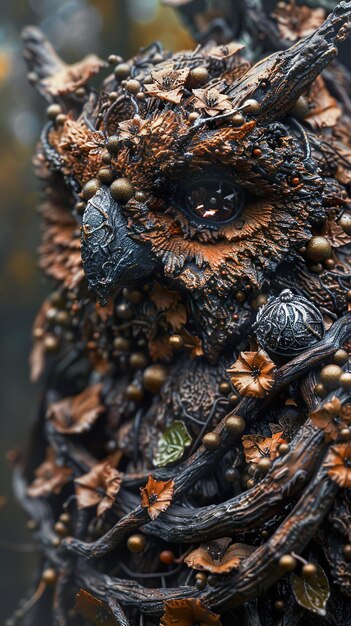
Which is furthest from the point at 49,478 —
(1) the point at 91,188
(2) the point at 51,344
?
(1) the point at 91,188

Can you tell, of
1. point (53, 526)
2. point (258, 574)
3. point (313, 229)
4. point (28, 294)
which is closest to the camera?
point (258, 574)

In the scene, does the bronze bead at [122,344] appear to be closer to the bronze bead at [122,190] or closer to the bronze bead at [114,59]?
the bronze bead at [122,190]

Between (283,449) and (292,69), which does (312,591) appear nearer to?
(283,449)

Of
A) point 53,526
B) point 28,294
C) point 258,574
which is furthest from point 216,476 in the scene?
point 28,294

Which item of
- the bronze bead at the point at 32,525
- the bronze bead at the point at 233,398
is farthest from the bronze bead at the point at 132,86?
the bronze bead at the point at 32,525

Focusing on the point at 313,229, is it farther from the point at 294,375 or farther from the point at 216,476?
the point at 216,476

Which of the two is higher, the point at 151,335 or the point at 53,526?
the point at 151,335

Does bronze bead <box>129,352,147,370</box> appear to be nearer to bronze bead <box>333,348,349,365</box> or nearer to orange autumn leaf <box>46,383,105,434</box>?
orange autumn leaf <box>46,383,105,434</box>

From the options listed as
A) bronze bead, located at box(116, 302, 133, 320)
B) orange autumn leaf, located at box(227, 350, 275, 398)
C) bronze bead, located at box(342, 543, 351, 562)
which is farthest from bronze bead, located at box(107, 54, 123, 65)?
bronze bead, located at box(342, 543, 351, 562)
